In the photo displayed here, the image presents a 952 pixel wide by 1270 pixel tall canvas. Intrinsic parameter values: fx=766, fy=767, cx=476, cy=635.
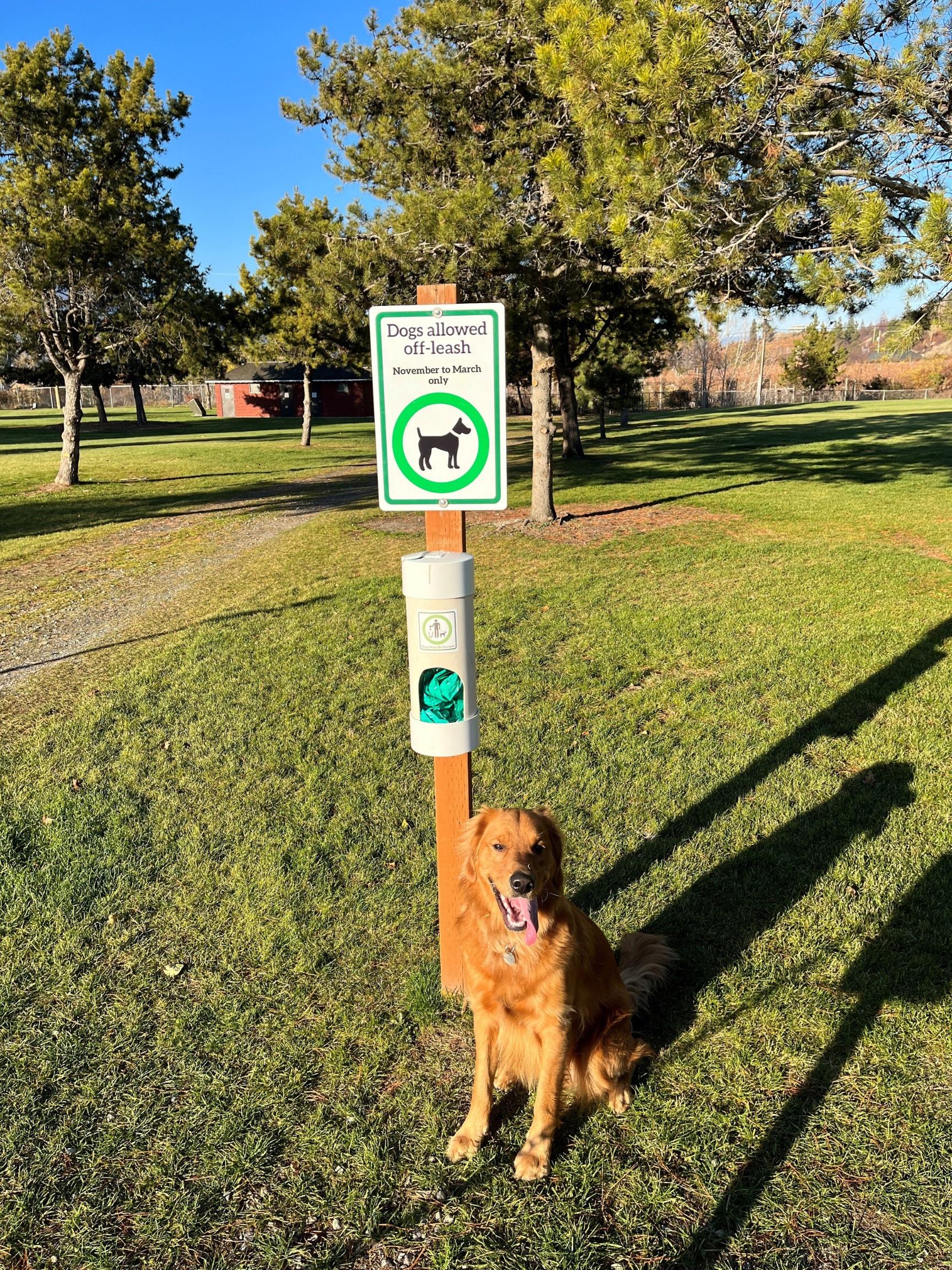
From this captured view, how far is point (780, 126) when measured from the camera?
641 cm

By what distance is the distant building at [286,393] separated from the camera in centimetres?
5616

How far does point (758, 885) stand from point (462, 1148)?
6.28 feet

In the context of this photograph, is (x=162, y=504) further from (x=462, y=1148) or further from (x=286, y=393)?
(x=286, y=393)

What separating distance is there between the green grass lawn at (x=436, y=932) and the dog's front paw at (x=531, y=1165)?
41 mm

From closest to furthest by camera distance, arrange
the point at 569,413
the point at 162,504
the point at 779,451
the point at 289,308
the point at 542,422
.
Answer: the point at 542,422 → the point at 162,504 → the point at 779,451 → the point at 569,413 → the point at 289,308

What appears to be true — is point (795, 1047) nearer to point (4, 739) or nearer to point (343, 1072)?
point (343, 1072)

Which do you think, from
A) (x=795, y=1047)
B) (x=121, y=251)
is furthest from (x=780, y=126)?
(x=121, y=251)

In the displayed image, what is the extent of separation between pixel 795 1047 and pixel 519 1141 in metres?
1.07

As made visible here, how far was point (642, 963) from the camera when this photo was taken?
2971 millimetres

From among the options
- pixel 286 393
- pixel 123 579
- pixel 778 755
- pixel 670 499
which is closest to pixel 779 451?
pixel 670 499

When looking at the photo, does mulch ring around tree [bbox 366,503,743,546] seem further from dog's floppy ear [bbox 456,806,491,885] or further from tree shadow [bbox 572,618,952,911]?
dog's floppy ear [bbox 456,806,491,885]

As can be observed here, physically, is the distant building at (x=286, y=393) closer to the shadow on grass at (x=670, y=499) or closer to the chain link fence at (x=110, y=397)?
the chain link fence at (x=110, y=397)

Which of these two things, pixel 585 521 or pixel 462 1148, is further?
pixel 585 521

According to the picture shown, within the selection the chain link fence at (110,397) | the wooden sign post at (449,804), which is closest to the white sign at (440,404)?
the wooden sign post at (449,804)
